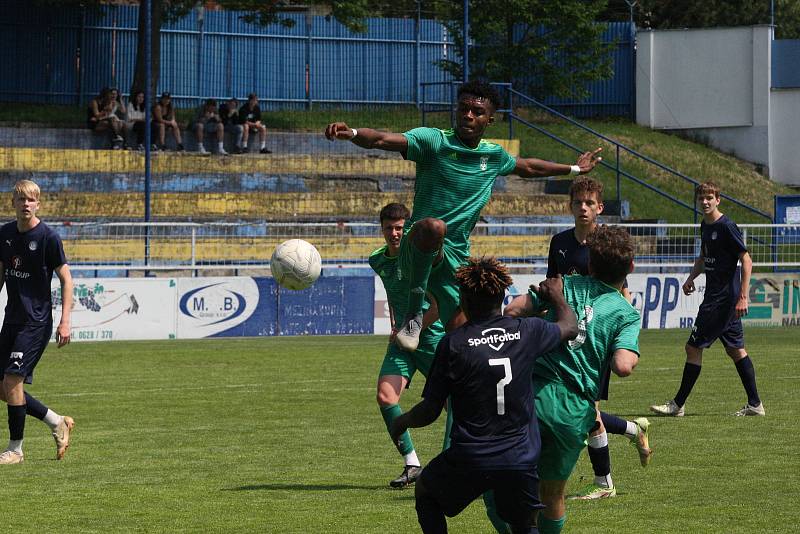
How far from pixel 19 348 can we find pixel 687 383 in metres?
5.99

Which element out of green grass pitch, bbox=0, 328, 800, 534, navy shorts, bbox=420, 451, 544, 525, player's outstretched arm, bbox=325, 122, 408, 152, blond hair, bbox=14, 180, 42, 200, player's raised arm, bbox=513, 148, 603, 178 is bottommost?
green grass pitch, bbox=0, 328, 800, 534

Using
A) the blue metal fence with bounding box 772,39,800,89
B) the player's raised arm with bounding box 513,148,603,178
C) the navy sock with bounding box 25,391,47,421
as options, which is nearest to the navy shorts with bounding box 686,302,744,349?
the player's raised arm with bounding box 513,148,603,178

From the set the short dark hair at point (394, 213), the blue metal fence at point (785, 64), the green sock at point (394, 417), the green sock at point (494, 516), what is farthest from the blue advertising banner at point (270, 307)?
the blue metal fence at point (785, 64)

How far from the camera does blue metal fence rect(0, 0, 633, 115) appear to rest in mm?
34812

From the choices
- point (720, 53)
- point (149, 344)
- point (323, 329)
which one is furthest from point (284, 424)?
point (720, 53)

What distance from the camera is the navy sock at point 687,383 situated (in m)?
12.3

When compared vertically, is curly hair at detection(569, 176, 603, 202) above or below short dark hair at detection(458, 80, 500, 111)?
below

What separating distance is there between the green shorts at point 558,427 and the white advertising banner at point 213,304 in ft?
51.4

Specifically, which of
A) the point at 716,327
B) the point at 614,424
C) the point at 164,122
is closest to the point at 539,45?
the point at 164,122

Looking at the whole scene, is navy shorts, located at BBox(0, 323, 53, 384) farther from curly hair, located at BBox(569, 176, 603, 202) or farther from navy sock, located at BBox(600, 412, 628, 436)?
navy sock, located at BBox(600, 412, 628, 436)

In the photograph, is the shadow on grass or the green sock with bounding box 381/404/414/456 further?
the shadow on grass

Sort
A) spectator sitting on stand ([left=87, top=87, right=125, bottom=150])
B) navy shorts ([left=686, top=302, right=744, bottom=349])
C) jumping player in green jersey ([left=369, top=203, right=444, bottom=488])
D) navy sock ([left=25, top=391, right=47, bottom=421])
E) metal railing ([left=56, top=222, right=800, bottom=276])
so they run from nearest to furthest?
jumping player in green jersey ([left=369, top=203, right=444, bottom=488]) → navy sock ([left=25, top=391, right=47, bottom=421]) → navy shorts ([left=686, top=302, right=744, bottom=349]) → metal railing ([left=56, top=222, right=800, bottom=276]) → spectator sitting on stand ([left=87, top=87, right=125, bottom=150])

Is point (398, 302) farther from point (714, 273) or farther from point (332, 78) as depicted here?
point (332, 78)

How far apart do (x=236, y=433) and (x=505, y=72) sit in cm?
2945
